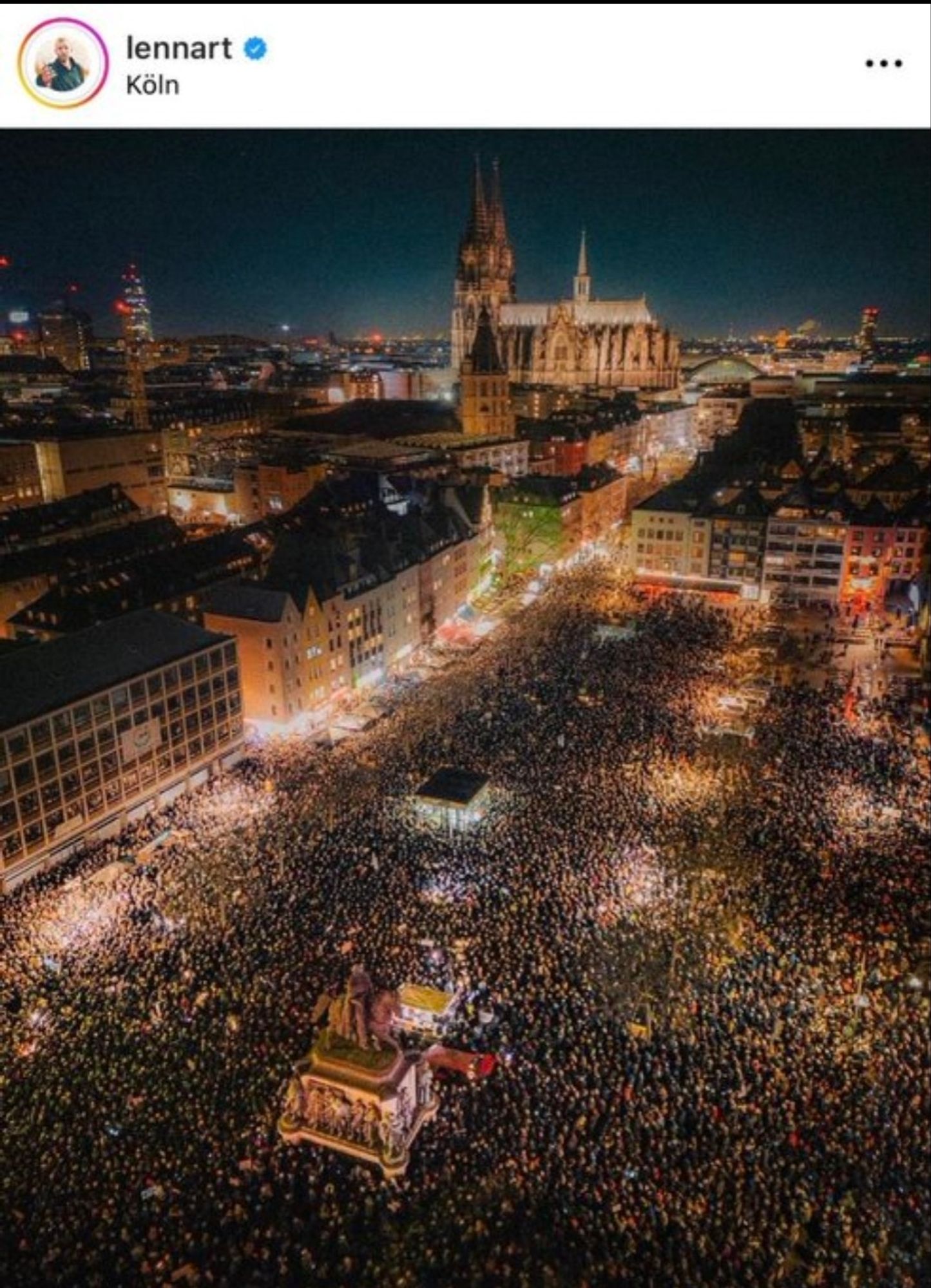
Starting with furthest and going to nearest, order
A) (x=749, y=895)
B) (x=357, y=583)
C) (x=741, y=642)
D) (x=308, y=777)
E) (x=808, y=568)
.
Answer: (x=808, y=568) < (x=741, y=642) < (x=357, y=583) < (x=308, y=777) < (x=749, y=895)

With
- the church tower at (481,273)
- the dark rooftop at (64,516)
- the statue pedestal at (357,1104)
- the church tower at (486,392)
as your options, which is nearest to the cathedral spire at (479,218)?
the church tower at (481,273)

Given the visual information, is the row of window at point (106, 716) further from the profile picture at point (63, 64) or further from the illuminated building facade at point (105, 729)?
the profile picture at point (63, 64)

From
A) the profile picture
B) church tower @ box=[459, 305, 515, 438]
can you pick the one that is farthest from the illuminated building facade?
church tower @ box=[459, 305, 515, 438]

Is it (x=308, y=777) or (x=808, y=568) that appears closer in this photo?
(x=308, y=777)

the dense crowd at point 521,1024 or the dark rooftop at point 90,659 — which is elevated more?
the dark rooftop at point 90,659

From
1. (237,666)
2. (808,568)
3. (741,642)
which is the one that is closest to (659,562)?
(808,568)

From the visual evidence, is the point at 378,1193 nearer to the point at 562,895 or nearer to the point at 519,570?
the point at 562,895

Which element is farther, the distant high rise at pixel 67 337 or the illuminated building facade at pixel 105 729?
the distant high rise at pixel 67 337

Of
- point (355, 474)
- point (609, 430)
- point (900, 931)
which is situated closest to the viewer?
point (900, 931)
